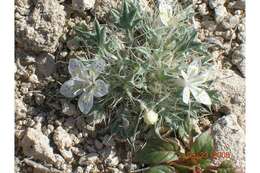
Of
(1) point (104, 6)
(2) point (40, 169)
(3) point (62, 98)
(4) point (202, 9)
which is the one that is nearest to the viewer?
(2) point (40, 169)

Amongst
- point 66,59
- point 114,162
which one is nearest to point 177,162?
point 114,162

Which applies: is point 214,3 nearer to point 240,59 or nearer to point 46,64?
point 240,59

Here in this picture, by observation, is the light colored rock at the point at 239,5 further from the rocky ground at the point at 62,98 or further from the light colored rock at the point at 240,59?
the light colored rock at the point at 240,59

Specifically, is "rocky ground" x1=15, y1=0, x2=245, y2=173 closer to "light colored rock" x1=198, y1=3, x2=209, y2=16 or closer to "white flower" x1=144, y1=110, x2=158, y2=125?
"light colored rock" x1=198, y1=3, x2=209, y2=16

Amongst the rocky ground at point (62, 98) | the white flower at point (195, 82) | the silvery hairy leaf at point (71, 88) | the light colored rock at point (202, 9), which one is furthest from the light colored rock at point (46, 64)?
the light colored rock at point (202, 9)

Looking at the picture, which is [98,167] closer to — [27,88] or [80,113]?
[80,113]

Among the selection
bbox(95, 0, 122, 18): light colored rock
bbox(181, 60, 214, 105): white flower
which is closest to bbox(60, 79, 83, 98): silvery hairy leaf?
bbox(95, 0, 122, 18): light colored rock

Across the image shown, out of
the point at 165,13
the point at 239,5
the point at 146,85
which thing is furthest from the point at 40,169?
the point at 239,5
